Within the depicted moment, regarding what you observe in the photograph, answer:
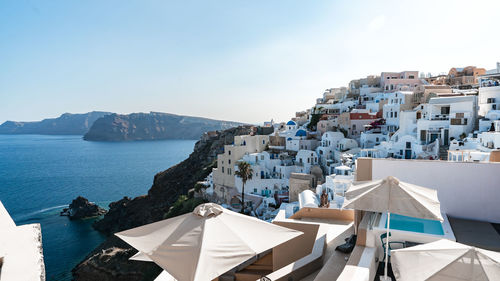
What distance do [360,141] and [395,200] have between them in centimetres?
3508

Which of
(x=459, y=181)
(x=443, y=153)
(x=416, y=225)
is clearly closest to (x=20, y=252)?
(x=416, y=225)

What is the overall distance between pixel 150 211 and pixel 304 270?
47.1 meters

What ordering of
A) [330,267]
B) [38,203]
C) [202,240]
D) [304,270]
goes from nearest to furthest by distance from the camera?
[202,240] → [330,267] → [304,270] → [38,203]

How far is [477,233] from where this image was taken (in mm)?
6008

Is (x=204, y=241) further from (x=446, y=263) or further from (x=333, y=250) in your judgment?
(x=333, y=250)

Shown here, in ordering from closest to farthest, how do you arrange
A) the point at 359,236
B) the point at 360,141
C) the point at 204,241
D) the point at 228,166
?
the point at 204,241 < the point at 359,236 < the point at 228,166 < the point at 360,141

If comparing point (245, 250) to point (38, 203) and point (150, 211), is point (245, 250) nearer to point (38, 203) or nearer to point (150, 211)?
point (150, 211)

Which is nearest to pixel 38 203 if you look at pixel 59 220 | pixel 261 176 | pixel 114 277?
pixel 59 220

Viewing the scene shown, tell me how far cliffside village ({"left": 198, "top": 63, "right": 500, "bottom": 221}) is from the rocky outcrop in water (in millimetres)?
25283

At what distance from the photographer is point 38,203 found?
57500 millimetres

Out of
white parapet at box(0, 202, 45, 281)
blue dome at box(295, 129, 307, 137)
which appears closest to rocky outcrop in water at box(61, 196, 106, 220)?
blue dome at box(295, 129, 307, 137)

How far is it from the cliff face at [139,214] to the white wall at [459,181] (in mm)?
28759

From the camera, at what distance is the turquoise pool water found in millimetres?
6117

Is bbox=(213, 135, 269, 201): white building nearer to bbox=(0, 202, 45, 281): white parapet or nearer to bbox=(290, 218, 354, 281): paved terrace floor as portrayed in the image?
bbox=(290, 218, 354, 281): paved terrace floor
